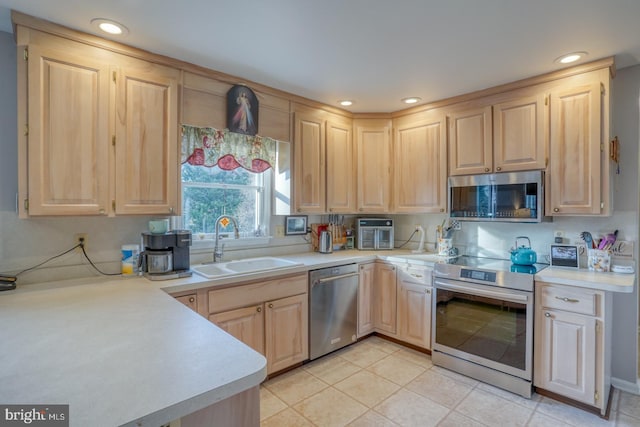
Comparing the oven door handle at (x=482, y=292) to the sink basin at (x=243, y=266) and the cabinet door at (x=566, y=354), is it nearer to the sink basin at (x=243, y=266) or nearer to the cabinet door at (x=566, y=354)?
the cabinet door at (x=566, y=354)

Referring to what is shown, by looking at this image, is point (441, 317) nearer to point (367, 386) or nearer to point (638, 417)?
point (367, 386)

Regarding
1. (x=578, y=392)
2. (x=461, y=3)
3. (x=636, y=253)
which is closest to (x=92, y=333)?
(x=461, y=3)

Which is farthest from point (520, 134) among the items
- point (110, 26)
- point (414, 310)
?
point (110, 26)

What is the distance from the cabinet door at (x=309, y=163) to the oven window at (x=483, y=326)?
4.68 feet

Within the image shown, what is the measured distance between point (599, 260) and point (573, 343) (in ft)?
2.23

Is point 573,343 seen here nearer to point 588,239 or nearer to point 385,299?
point 588,239

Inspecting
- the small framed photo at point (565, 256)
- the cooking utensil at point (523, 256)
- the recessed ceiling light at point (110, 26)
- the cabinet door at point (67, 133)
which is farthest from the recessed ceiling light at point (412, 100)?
the cabinet door at point (67, 133)

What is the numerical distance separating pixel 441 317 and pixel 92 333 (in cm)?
253

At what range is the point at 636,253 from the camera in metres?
2.35

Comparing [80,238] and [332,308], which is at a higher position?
[80,238]

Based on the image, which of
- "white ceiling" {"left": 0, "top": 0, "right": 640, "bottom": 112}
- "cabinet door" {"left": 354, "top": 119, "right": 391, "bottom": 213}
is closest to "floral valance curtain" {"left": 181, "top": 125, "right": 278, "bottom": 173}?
"white ceiling" {"left": 0, "top": 0, "right": 640, "bottom": 112}

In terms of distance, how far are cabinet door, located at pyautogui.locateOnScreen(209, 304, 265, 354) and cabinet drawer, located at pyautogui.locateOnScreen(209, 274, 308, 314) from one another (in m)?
0.04

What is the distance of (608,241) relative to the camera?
2363 millimetres

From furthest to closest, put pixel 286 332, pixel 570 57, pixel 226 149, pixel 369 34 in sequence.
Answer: pixel 226 149 → pixel 286 332 → pixel 570 57 → pixel 369 34
